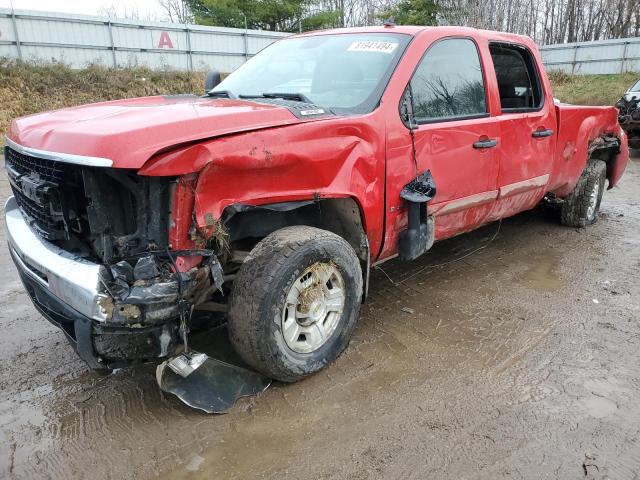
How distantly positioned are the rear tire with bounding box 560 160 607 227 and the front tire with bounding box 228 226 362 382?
3.84 meters

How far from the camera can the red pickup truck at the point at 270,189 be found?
7.46 ft

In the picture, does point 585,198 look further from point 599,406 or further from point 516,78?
point 599,406

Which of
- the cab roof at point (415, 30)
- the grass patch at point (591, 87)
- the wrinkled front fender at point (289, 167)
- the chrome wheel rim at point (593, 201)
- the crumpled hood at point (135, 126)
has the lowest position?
the grass patch at point (591, 87)

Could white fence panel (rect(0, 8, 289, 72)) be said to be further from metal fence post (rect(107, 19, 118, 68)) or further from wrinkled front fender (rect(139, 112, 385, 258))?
wrinkled front fender (rect(139, 112, 385, 258))

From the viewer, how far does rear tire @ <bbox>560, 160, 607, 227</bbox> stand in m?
5.67

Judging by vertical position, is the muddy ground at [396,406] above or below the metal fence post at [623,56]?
below

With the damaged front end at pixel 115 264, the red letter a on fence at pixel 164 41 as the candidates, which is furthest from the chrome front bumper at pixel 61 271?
the red letter a on fence at pixel 164 41

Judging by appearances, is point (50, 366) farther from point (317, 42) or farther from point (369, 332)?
point (317, 42)

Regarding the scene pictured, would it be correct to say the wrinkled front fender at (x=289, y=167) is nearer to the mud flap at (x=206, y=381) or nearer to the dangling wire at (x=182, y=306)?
the dangling wire at (x=182, y=306)

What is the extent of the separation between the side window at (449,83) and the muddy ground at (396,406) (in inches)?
56.2

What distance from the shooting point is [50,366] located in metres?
3.09

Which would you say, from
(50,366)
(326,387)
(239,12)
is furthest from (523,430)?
(239,12)

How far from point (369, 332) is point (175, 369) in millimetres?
1388

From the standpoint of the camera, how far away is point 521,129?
4.17m
